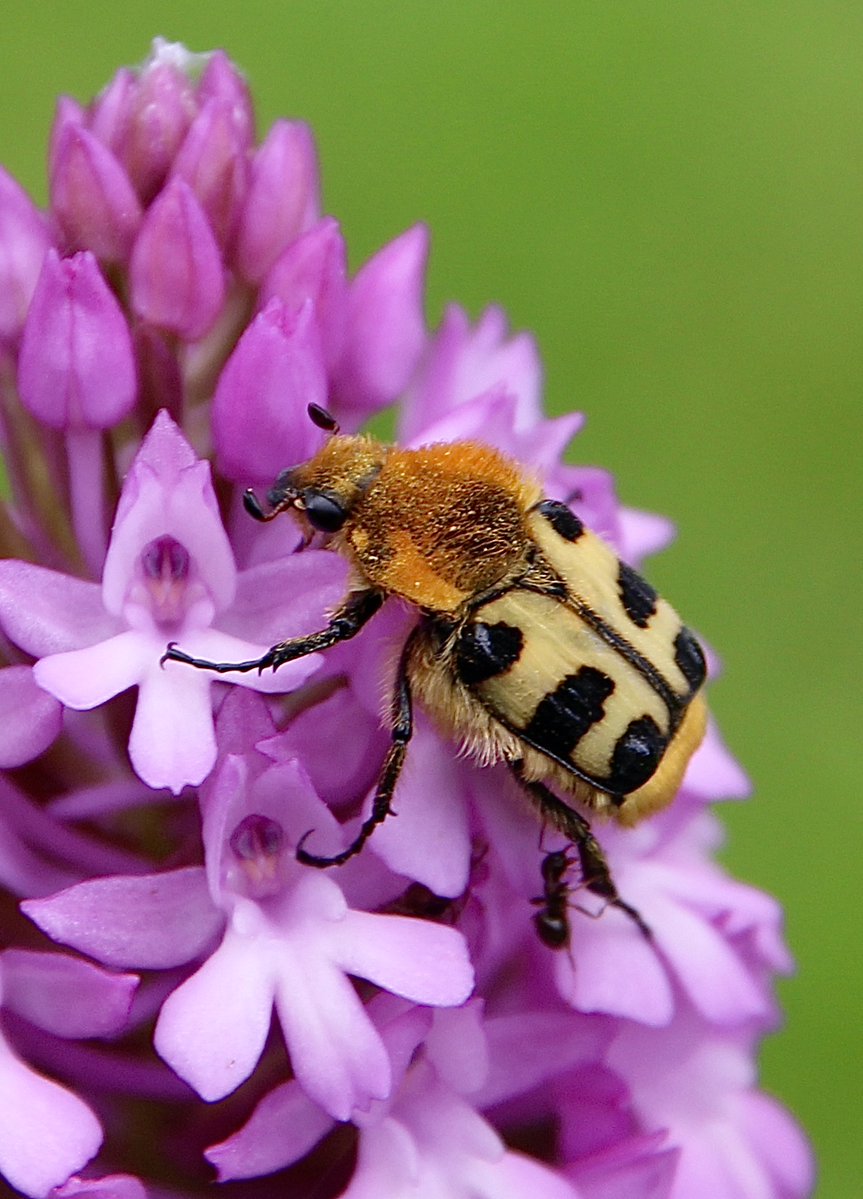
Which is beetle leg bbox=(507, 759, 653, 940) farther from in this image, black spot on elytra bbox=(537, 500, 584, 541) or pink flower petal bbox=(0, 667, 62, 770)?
pink flower petal bbox=(0, 667, 62, 770)

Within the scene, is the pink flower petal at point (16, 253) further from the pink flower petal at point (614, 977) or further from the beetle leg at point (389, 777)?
the pink flower petal at point (614, 977)

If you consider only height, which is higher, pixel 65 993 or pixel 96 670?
pixel 96 670

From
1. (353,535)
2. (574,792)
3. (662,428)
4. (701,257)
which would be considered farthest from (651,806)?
(701,257)

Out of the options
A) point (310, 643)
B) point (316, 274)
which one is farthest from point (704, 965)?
point (316, 274)

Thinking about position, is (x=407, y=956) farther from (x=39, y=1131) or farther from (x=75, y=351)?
(x=75, y=351)

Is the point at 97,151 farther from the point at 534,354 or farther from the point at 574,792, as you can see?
the point at 574,792

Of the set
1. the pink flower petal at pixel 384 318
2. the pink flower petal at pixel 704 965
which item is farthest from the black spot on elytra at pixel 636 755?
the pink flower petal at pixel 384 318

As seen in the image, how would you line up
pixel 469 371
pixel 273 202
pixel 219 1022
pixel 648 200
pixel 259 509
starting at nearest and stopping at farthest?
pixel 219 1022, pixel 259 509, pixel 273 202, pixel 469 371, pixel 648 200
